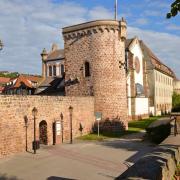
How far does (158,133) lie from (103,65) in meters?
9.18


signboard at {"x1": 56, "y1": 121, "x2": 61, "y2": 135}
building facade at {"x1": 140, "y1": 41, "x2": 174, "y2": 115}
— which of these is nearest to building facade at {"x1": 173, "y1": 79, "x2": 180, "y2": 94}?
building facade at {"x1": 140, "y1": 41, "x2": 174, "y2": 115}

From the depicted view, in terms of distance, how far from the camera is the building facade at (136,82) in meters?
47.1

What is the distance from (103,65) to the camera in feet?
99.5

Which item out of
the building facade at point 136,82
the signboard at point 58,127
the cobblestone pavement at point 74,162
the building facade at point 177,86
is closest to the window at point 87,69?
the signboard at point 58,127

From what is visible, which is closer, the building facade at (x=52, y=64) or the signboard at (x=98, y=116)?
the signboard at (x=98, y=116)

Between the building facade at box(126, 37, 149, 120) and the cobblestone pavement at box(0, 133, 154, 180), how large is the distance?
23.8m

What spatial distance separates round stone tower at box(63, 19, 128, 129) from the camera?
99.9 feet

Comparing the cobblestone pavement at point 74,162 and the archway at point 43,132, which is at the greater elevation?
the archway at point 43,132

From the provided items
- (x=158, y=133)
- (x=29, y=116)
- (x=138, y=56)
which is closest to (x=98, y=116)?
(x=158, y=133)

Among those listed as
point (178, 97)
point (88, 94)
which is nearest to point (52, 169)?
point (88, 94)

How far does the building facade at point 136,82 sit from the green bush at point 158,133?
21.8 meters

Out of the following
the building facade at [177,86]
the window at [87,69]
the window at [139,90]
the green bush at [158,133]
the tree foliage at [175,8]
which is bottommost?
the green bush at [158,133]

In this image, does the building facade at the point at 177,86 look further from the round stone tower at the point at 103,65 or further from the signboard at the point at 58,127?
the signboard at the point at 58,127

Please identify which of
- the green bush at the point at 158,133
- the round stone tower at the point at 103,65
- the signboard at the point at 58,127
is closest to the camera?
the green bush at the point at 158,133
